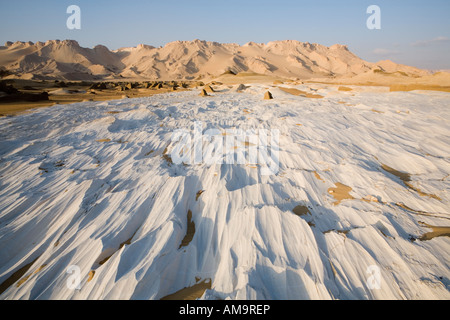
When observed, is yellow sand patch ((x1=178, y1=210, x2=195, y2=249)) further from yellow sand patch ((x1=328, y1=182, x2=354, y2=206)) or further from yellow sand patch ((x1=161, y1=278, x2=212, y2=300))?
yellow sand patch ((x1=328, y1=182, x2=354, y2=206))

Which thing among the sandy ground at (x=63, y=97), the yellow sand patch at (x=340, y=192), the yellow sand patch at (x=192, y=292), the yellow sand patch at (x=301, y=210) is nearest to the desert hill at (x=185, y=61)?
the sandy ground at (x=63, y=97)

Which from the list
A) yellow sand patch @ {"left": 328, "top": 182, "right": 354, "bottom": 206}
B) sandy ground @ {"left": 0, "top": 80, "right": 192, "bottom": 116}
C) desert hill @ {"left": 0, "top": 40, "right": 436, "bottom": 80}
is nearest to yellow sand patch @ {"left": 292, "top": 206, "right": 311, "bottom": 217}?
yellow sand patch @ {"left": 328, "top": 182, "right": 354, "bottom": 206}

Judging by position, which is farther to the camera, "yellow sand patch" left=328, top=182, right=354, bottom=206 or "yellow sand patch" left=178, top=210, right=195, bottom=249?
"yellow sand patch" left=328, top=182, right=354, bottom=206

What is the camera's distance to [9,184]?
238cm

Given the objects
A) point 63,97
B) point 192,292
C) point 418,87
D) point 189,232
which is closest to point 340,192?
point 189,232

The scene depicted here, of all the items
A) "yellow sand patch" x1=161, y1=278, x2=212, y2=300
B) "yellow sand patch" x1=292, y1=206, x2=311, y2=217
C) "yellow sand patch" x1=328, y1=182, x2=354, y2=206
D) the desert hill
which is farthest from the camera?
the desert hill

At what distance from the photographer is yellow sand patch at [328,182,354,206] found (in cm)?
195

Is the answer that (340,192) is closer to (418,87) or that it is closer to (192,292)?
(192,292)

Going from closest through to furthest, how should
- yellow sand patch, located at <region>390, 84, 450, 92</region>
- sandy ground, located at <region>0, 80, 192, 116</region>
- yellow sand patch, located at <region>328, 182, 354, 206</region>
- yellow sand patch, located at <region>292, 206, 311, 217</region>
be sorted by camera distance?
yellow sand patch, located at <region>292, 206, 311, 217</region>, yellow sand patch, located at <region>328, 182, 354, 206</region>, sandy ground, located at <region>0, 80, 192, 116</region>, yellow sand patch, located at <region>390, 84, 450, 92</region>

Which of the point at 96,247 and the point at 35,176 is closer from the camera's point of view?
the point at 96,247

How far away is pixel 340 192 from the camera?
2.06 m
